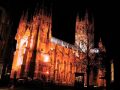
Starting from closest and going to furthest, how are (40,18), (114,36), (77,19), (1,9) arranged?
(114,36), (1,9), (40,18), (77,19)

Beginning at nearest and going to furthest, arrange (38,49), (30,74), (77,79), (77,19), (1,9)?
(77,79), (1,9), (30,74), (38,49), (77,19)

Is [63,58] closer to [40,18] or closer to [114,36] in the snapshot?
[40,18]

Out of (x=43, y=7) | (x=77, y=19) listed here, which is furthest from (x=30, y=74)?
(x=77, y=19)

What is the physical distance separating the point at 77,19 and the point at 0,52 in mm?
53792

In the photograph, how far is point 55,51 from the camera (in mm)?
70125

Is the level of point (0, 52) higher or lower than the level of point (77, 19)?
lower

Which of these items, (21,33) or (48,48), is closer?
(48,48)

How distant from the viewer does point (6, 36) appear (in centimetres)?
3475

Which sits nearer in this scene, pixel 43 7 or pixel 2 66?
pixel 2 66

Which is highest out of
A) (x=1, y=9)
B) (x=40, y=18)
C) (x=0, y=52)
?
(x=40, y=18)

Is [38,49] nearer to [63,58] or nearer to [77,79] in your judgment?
[63,58]

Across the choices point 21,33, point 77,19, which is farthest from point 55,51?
point 77,19

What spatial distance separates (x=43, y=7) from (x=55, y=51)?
58.3ft

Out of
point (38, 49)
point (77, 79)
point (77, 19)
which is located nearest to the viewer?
point (77, 79)
